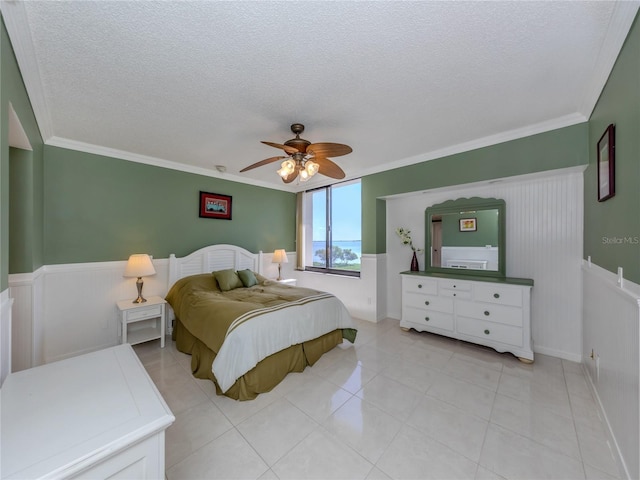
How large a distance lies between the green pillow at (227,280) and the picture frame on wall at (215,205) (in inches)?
41.3

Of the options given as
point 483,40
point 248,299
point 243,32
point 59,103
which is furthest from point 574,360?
point 59,103

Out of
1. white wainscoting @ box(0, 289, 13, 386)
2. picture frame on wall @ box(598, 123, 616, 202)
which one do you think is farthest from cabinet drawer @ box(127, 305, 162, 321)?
picture frame on wall @ box(598, 123, 616, 202)

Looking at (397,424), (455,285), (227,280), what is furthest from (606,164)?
(227,280)

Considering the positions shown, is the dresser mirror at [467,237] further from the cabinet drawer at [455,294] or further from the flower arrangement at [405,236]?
the cabinet drawer at [455,294]

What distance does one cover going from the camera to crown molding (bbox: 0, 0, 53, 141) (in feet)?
4.22

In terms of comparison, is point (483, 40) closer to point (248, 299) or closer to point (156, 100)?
point (156, 100)

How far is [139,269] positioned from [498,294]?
14.1ft

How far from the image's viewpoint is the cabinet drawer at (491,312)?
2.77 meters

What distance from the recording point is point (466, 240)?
135 inches

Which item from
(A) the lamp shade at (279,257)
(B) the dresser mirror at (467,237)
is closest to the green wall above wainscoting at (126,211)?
(A) the lamp shade at (279,257)

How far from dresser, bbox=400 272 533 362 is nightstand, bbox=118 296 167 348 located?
10.9ft

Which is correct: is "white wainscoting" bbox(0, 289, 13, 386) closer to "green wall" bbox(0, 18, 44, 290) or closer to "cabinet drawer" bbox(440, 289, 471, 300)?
"green wall" bbox(0, 18, 44, 290)

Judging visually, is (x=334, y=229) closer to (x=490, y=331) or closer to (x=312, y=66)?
(x=490, y=331)

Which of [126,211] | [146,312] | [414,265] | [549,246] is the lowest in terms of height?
[146,312]
